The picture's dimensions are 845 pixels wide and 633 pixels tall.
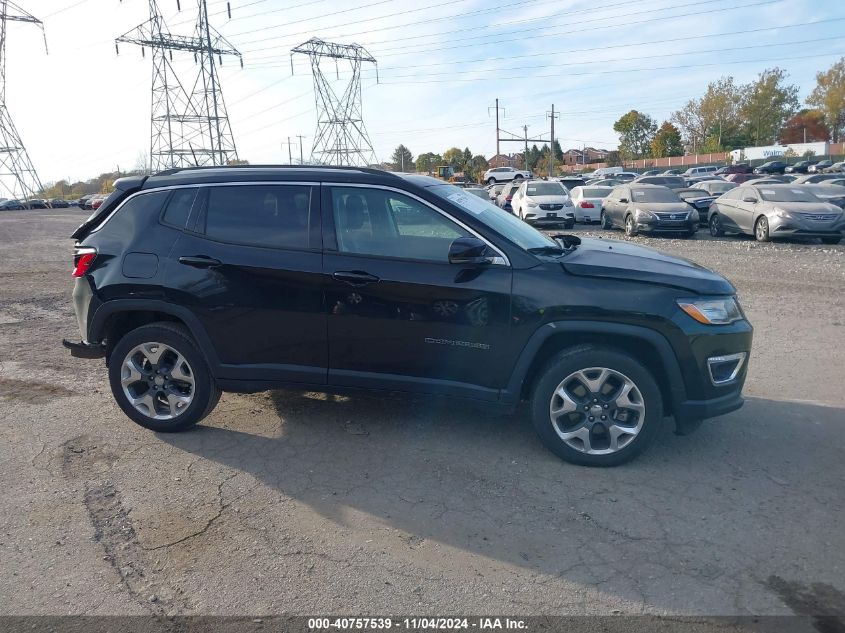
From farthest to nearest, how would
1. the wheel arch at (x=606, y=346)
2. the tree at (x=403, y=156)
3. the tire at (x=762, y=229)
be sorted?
the tree at (x=403, y=156), the tire at (x=762, y=229), the wheel arch at (x=606, y=346)

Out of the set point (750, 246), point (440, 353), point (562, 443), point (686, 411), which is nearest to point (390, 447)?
point (440, 353)

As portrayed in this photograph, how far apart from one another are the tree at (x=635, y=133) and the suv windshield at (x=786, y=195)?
82767mm

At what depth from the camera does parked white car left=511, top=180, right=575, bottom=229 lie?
21766 mm

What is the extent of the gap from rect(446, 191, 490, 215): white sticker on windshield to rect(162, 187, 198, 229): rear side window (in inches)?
74.3

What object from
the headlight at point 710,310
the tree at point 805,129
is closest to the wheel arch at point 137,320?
the headlight at point 710,310

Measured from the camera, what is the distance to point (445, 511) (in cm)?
387

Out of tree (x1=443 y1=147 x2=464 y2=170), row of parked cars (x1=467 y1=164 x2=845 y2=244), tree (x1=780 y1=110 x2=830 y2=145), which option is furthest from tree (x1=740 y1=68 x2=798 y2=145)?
row of parked cars (x1=467 y1=164 x2=845 y2=244)

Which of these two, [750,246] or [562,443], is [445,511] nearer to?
[562,443]

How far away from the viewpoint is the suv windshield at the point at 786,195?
16.2 metres

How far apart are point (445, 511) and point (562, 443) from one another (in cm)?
96

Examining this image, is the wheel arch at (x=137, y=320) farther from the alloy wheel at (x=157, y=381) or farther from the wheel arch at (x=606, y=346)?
the wheel arch at (x=606, y=346)

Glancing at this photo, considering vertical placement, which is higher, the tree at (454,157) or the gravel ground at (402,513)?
the tree at (454,157)

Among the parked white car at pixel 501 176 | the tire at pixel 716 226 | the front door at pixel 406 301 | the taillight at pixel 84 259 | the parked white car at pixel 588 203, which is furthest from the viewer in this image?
the parked white car at pixel 501 176

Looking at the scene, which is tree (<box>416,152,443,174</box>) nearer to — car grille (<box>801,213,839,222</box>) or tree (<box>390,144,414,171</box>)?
tree (<box>390,144,414,171</box>)
